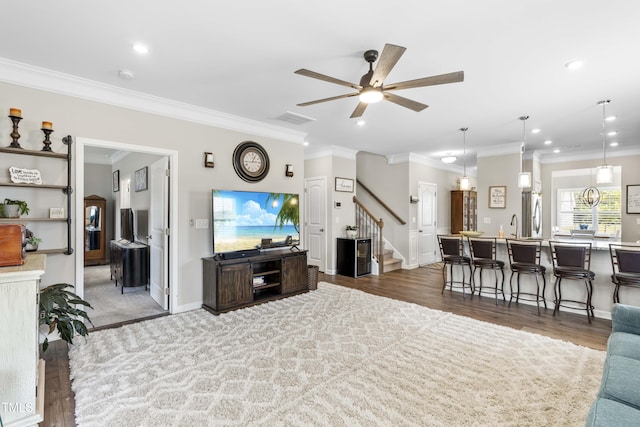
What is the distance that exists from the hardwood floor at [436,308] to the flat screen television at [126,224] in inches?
130

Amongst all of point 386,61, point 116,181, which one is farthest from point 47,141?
point 116,181

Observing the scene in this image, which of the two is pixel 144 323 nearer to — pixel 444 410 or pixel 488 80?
pixel 444 410

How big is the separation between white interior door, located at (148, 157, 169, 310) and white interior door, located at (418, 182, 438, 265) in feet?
18.9

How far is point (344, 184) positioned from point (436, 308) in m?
3.38

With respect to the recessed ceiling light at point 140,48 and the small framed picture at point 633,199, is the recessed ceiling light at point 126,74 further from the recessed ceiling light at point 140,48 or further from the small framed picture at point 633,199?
the small framed picture at point 633,199

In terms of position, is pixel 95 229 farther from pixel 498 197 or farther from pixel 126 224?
pixel 498 197

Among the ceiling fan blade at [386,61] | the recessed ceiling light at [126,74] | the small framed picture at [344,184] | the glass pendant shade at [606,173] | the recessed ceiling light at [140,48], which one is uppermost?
the recessed ceiling light at [140,48]

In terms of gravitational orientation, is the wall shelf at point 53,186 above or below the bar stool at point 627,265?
above

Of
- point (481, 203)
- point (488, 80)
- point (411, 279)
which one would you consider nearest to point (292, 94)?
point (488, 80)

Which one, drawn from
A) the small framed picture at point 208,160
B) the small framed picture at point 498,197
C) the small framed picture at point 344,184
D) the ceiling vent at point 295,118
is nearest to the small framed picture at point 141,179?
the small framed picture at point 208,160

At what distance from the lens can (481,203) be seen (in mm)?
6625

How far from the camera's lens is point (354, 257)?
6.25 m

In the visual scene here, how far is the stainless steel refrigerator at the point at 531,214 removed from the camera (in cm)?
696

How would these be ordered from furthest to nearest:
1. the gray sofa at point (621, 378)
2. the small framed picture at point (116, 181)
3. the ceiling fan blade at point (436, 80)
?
the small framed picture at point (116, 181) < the ceiling fan blade at point (436, 80) < the gray sofa at point (621, 378)
